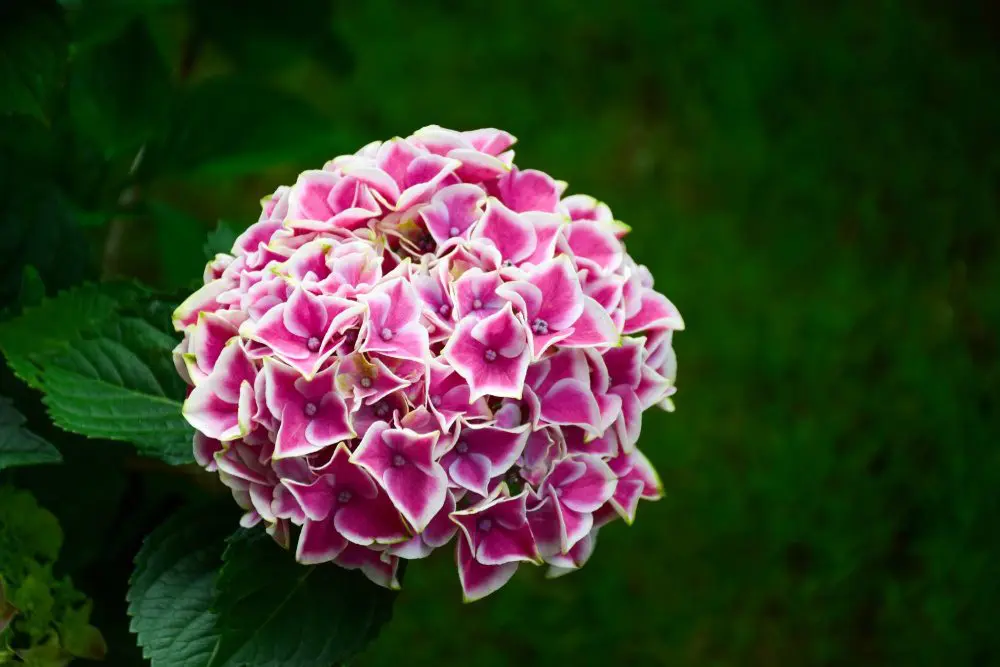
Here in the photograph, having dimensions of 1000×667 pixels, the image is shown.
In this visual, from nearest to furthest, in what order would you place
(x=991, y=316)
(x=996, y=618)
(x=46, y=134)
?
(x=46, y=134) → (x=996, y=618) → (x=991, y=316)

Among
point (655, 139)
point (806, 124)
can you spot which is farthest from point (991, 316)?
point (655, 139)

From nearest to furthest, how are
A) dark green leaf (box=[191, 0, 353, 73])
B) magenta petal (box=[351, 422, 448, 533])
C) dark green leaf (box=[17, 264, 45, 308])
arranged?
1. magenta petal (box=[351, 422, 448, 533])
2. dark green leaf (box=[17, 264, 45, 308])
3. dark green leaf (box=[191, 0, 353, 73])

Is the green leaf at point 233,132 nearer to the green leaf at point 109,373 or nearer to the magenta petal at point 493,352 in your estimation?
the green leaf at point 109,373

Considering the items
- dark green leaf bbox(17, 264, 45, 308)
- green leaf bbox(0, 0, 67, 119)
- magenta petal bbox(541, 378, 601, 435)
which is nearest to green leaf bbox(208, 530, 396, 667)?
magenta petal bbox(541, 378, 601, 435)

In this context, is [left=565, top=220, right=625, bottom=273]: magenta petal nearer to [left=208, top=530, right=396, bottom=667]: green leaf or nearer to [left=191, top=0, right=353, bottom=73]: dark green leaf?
[left=208, top=530, right=396, bottom=667]: green leaf

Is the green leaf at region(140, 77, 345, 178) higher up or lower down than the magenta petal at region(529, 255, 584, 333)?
lower down

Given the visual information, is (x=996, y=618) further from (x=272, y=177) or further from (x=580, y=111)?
(x=272, y=177)

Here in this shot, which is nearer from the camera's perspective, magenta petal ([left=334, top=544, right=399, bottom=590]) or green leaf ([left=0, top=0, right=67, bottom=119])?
magenta petal ([left=334, top=544, right=399, bottom=590])

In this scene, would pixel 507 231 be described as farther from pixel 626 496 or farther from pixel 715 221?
pixel 715 221
